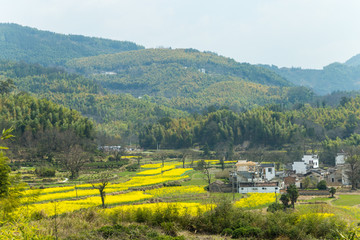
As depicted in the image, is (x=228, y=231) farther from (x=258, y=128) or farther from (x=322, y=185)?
(x=258, y=128)

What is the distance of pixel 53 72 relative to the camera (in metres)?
179

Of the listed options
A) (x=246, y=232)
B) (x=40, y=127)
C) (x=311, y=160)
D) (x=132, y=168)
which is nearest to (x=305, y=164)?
(x=311, y=160)

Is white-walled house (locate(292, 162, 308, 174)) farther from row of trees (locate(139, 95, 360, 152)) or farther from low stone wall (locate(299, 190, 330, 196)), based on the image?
row of trees (locate(139, 95, 360, 152))

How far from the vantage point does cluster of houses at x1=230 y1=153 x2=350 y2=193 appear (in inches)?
1892

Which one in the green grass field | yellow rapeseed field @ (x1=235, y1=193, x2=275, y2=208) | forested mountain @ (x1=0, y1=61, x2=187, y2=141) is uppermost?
forested mountain @ (x1=0, y1=61, x2=187, y2=141)

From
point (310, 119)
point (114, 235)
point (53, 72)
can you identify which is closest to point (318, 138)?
point (310, 119)

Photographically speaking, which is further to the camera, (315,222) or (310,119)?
(310,119)

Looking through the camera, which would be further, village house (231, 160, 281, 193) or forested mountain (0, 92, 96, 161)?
forested mountain (0, 92, 96, 161)

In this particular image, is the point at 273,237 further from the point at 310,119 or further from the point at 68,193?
the point at 310,119

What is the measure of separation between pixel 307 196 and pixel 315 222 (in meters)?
24.8

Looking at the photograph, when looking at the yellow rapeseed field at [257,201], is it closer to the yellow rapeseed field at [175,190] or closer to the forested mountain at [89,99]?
the yellow rapeseed field at [175,190]

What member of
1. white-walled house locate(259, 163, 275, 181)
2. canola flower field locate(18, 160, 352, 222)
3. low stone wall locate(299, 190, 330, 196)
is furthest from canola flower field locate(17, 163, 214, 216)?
low stone wall locate(299, 190, 330, 196)

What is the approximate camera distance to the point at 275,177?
55656 millimetres

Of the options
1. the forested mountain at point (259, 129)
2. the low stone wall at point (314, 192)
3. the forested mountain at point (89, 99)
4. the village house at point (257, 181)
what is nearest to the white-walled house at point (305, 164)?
the village house at point (257, 181)
